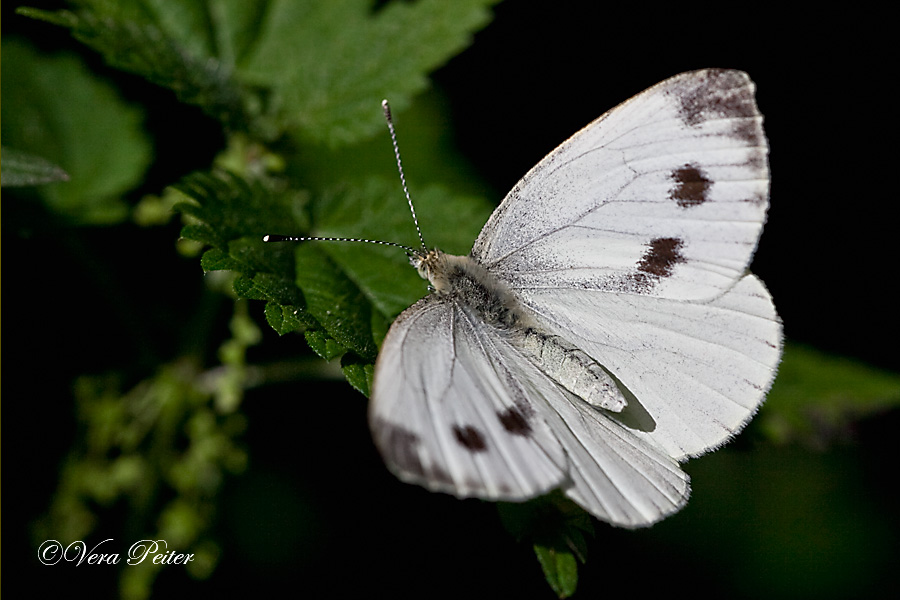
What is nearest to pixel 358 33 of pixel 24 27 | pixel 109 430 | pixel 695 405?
pixel 24 27

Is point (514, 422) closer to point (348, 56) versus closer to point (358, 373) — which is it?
point (358, 373)

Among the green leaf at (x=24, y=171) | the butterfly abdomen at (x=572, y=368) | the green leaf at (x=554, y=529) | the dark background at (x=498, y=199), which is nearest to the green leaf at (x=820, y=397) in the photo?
the dark background at (x=498, y=199)

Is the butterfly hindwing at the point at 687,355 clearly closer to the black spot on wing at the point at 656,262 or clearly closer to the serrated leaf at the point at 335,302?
the black spot on wing at the point at 656,262

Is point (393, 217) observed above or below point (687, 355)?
above

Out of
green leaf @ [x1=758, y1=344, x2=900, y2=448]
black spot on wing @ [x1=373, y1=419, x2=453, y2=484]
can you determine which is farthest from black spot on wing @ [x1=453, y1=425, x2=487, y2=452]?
green leaf @ [x1=758, y1=344, x2=900, y2=448]

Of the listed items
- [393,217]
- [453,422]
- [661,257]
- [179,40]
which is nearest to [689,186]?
[661,257]

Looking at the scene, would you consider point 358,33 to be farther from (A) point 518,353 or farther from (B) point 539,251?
(A) point 518,353

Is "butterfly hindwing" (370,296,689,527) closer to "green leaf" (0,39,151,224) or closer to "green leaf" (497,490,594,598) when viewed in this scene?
"green leaf" (497,490,594,598)
